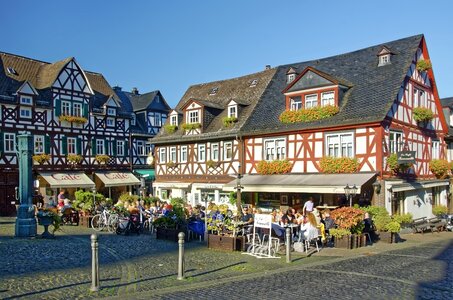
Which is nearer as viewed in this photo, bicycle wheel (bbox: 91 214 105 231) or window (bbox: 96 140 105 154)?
bicycle wheel (bbox: 91 214 105 231)

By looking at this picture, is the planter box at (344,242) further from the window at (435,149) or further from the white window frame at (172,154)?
the white window frame at (172,154)

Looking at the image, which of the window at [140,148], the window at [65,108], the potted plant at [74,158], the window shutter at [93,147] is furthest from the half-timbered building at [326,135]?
the window at [140,148]

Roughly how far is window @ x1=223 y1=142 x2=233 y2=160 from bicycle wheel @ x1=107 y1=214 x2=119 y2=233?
10082mm

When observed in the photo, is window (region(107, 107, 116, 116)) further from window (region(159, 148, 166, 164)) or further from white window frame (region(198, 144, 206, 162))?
white window frame (region(198, 144, 206, 162))

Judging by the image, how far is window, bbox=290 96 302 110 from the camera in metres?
26.2

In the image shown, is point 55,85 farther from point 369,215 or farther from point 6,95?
point 369,215

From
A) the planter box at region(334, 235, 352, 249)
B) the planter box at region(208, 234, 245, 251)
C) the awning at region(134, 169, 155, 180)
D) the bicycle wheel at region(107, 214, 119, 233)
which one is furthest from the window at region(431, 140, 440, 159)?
the awning at region(134, 169, 155, 180)

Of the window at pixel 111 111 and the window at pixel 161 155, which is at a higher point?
the window at pixel 111 111

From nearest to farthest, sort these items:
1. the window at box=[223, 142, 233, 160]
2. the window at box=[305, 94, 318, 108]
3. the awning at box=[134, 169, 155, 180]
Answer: the window at box=[305, 94, 318, 108] < the window at box=[223, 142, 233, 160] < the awning at box=[134, 169, 155, 180]

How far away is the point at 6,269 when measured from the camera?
448 inches

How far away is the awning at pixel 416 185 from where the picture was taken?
23.1 metres

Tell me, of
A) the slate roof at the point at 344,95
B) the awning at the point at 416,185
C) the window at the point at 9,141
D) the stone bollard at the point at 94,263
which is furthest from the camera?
the window at the point at 9,141

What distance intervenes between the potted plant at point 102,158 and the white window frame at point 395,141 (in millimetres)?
23636

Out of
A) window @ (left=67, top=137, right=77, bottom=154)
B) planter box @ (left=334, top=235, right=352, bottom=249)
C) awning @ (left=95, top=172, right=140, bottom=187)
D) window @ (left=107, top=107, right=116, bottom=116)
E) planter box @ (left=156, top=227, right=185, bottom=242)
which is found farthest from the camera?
window @ (left=107, top=107, right=116, bottom=116)
